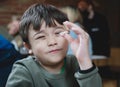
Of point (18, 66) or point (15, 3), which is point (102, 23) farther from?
point (18, 66)

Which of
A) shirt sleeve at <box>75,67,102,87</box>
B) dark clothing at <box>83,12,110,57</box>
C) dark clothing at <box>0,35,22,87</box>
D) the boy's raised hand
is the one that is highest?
the boy's raised hand

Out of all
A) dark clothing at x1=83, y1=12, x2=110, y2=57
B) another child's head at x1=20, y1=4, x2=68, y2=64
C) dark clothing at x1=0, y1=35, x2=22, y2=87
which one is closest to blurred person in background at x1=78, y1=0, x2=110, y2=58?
dark clothing at x1=83, y1=12, x2=110, y2=57

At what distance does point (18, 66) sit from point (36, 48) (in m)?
0.08

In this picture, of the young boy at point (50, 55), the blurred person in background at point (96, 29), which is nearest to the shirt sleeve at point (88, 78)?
the young boy at point (50, 55)

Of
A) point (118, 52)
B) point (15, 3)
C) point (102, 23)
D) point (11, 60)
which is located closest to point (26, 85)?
point (11, 60)

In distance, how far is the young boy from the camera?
2.83ft

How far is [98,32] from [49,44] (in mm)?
3893

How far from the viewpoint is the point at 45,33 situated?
0.92m

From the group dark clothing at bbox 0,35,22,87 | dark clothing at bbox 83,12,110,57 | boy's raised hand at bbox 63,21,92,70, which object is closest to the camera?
boy's raised hand at bbox 63,21,92,70

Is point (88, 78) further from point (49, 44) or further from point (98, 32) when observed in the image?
point (98, 32)

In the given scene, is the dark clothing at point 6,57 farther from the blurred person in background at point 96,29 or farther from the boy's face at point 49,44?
the blurred person in background at point 96,29

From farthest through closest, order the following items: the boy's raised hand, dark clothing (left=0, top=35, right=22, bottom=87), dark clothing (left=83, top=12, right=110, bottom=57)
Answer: dark clothing (left=83, top=12, right=110, bottom=57), dark clothing (left=0, top=35, right=22, bottom=87), the boy's raised hand

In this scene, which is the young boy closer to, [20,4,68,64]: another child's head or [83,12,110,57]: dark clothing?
[20,4,68,64]: another child's head

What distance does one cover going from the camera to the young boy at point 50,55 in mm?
862
